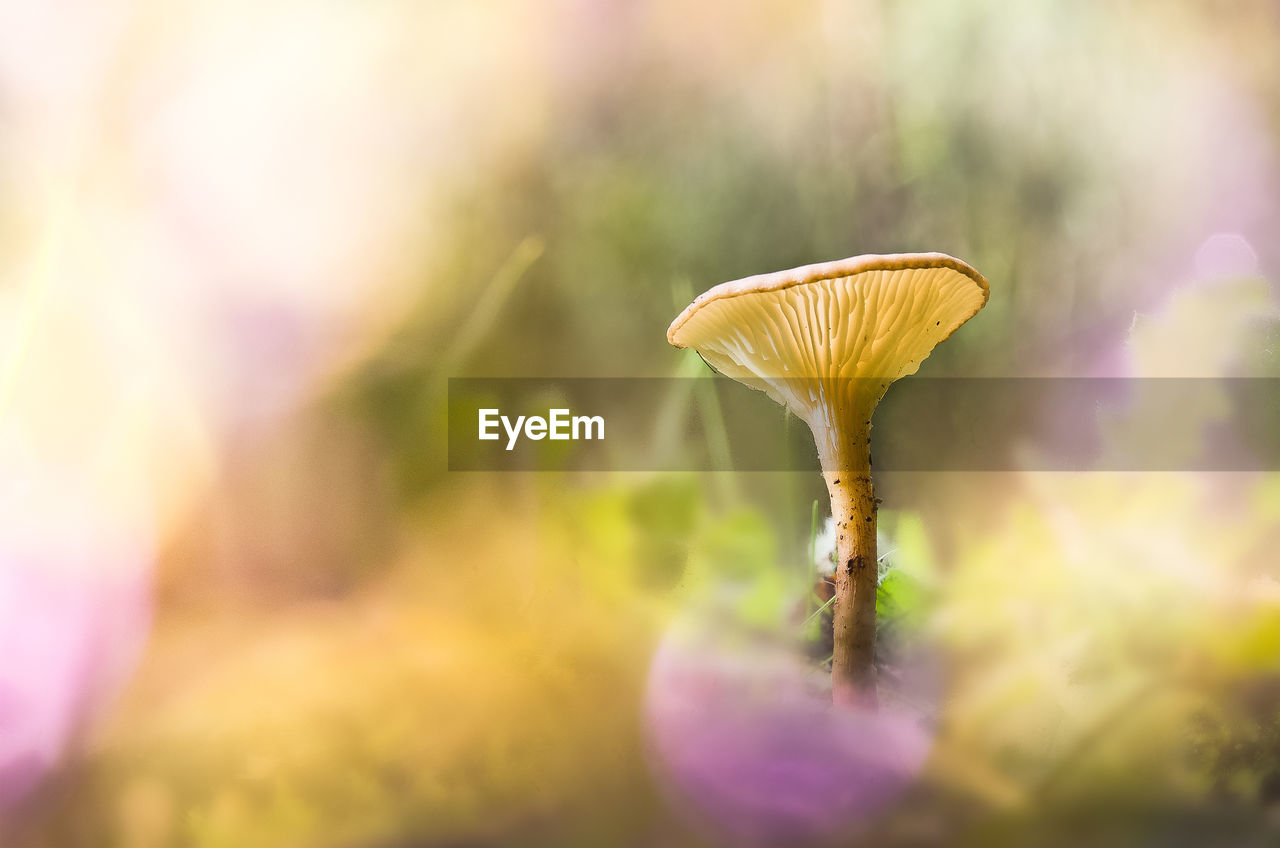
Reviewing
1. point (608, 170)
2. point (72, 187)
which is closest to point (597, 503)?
point (608, 170)

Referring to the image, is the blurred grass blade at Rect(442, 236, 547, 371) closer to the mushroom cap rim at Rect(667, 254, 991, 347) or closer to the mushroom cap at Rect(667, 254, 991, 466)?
the mushroom cap at Rect(667, 254, 991, 466)

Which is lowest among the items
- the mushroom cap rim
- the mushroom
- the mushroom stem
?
the mushroom stem

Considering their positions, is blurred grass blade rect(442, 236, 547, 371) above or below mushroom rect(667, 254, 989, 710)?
above

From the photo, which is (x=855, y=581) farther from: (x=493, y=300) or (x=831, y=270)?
(x=493, y=300)

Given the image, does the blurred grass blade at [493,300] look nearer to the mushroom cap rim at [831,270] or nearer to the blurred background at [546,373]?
the blurred background at [546,373]

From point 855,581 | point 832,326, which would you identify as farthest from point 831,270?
point 855,581

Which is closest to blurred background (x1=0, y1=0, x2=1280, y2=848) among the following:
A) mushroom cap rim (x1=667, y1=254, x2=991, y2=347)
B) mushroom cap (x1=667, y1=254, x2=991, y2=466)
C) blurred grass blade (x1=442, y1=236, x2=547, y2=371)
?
blurred grass blade (x1=442, y1=236, x2=547, y2=371)

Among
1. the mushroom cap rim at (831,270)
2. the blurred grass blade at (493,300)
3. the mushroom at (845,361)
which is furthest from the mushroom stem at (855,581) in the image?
the blurred grass blade at (493,300)
